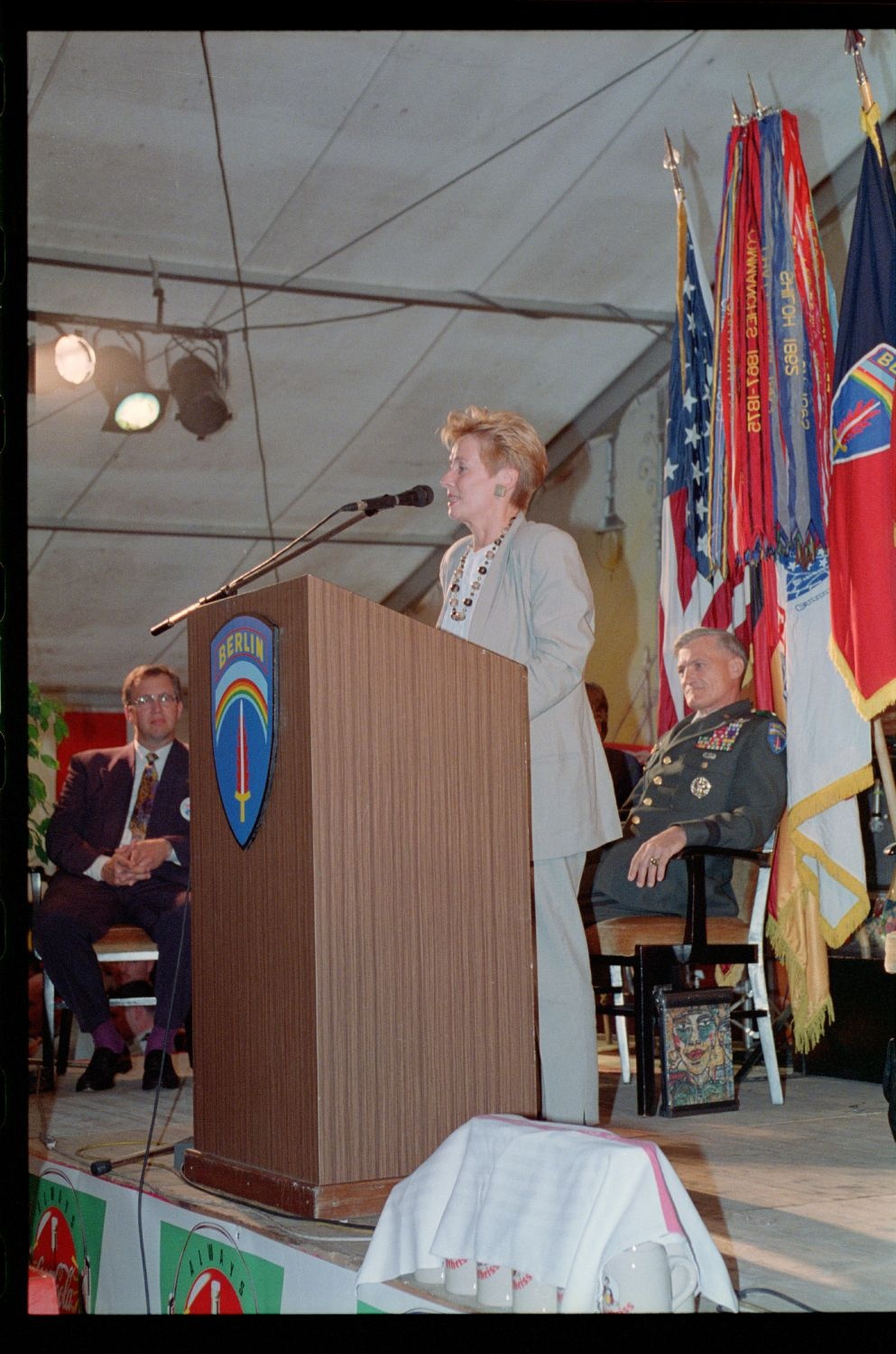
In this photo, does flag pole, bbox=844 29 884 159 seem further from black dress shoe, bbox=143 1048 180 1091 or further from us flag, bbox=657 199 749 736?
black dress shoe, bbox=143 1048 180 1091

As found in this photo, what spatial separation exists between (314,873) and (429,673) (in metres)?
0.37

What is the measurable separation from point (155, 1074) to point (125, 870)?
59cm

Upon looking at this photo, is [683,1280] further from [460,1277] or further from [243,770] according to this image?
[243,770]

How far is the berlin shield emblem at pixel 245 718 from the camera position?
2.15m

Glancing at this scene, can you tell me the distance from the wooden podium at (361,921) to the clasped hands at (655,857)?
4.42ft

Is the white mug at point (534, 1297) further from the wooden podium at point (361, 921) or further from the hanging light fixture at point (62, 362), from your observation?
the hanging light fixture at point (62, 362)

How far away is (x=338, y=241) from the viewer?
7273 mm

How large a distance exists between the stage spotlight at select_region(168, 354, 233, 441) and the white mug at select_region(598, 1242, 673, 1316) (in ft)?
20.3

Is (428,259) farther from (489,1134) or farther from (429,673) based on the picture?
(489,1134)

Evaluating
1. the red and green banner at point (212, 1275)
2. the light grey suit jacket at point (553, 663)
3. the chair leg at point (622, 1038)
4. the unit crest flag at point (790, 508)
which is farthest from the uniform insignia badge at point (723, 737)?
the red and green banner at point (212, 1275)

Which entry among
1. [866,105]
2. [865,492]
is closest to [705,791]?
[865,492]

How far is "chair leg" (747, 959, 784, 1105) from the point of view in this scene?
12.2 ft

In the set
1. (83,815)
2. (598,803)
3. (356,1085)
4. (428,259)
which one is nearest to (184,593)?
(428,259)

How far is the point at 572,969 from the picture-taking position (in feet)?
8.68
